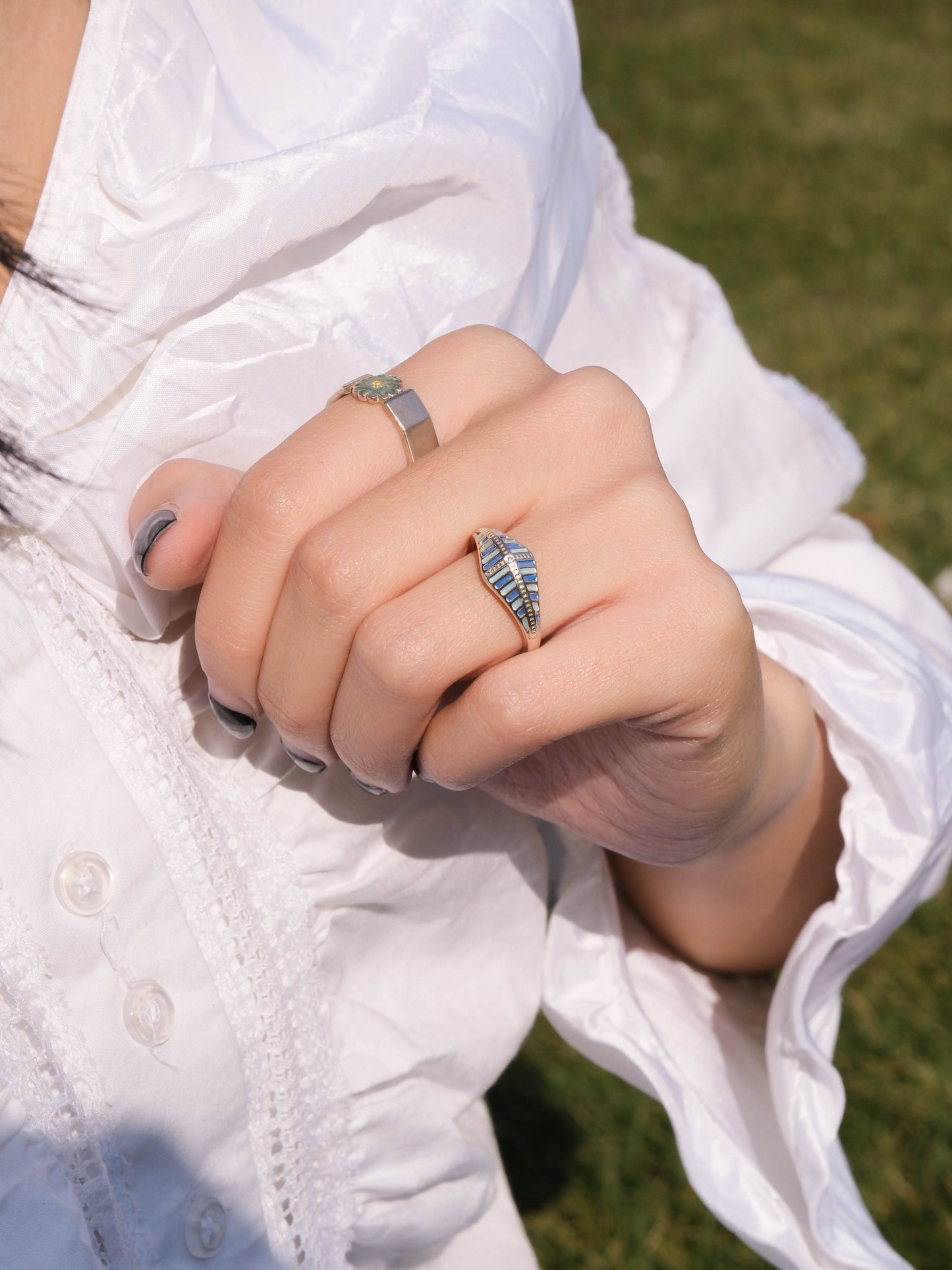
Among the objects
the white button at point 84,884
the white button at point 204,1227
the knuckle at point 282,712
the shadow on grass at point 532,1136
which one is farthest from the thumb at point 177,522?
the shadow on grass at point 532,1136

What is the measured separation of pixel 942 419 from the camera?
421 cm

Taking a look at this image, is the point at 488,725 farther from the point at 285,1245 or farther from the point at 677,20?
the point at 677,20

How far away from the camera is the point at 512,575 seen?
2.55ft

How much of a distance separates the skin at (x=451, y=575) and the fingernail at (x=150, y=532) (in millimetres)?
12

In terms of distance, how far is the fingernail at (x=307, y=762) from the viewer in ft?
3.01

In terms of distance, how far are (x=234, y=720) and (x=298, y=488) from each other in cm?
22

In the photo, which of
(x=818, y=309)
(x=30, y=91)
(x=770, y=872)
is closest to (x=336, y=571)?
(x=30, y=91)

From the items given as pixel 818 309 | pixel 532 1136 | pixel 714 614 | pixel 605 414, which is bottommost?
pixel 532 1136

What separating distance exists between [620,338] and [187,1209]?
98cm

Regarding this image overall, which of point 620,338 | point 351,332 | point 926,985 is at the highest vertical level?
point 351,332

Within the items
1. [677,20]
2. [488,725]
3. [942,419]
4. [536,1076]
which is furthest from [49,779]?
[677,20]

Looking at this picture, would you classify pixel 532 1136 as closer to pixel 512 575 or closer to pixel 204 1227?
pixel 204 1227

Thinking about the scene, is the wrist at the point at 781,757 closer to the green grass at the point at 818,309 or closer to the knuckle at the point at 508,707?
the knuckle at the point at 508,707

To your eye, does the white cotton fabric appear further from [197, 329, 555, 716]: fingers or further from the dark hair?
[197, 329, 555, 716]: fingers
